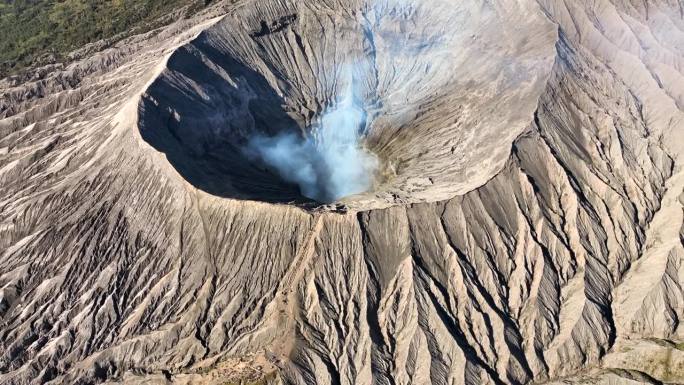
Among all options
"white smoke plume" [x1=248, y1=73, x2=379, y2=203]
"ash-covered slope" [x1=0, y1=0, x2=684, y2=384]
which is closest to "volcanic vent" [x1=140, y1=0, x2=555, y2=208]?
"white smoke plume" [x1=248, y1=73, x2=379, y2=203]

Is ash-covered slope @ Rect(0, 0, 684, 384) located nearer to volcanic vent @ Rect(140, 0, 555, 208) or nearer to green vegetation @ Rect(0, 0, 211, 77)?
volcanic vent @ Rect(140, 0, 555, 208)

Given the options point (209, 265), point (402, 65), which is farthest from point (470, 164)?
point (209, 265)

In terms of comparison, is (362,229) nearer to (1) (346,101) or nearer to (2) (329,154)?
(2) (329,154)

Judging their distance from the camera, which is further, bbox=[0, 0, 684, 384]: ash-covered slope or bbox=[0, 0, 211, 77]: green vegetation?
bbox=[0, 0, 211, 77]: green vegetation

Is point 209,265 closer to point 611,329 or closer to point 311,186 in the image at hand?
point 311,186

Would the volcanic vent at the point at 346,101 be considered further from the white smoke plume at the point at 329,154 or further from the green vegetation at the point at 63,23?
the green vegetation at the point at 63,23

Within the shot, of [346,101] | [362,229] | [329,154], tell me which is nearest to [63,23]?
[346,101]

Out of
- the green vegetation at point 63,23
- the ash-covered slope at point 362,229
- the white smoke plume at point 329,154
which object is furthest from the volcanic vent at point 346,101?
the green vegetation at point 63,23
